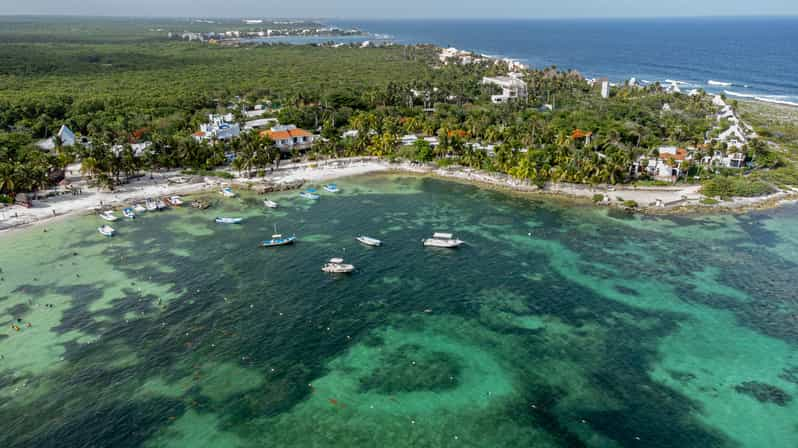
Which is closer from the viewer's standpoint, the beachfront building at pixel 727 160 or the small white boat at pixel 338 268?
the small white boat at pixel 338 268

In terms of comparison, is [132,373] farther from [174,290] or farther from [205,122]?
[205,122]

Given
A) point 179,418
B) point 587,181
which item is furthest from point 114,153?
point 587,181

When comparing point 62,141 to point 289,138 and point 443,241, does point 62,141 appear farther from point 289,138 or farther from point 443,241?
point 443,241

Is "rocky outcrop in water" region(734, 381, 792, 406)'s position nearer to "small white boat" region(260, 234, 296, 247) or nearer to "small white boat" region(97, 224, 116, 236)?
"small white boat" region(260, 234, 296, 247)

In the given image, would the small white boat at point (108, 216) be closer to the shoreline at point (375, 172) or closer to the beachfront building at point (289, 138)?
the shoreline at point (375, 172)

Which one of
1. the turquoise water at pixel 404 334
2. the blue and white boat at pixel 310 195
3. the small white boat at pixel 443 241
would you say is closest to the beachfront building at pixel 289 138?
the blue and white boat at pixel 310 195

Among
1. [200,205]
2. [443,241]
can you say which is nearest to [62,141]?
[200,205]
